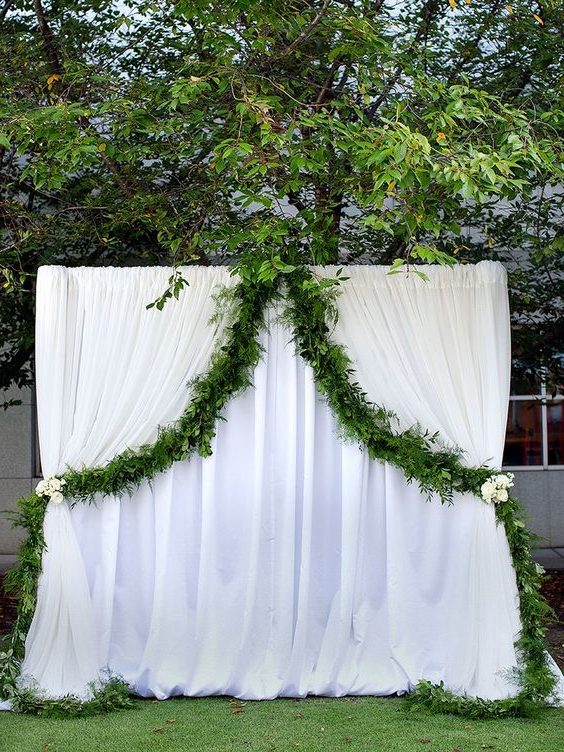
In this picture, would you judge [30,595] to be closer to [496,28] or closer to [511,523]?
[511,523]

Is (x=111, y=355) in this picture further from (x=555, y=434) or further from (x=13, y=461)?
(x=555, y=434)

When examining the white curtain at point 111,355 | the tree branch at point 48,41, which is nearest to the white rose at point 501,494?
the white curtain at point 111,355

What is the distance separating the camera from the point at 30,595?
5.28 metres

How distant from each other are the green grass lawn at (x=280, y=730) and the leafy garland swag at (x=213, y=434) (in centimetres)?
21

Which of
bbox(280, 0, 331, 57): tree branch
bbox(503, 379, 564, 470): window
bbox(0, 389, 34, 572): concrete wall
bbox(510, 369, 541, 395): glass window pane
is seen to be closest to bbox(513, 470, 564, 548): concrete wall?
bbox(503, 379, 564, 470): window

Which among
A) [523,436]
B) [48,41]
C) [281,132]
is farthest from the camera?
[523,436]

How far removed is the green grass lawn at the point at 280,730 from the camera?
4641 mm

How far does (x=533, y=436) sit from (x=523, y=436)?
124 millimetres

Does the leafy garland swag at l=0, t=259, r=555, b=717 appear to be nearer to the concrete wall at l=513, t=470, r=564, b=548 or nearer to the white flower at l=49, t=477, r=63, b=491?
the white flower at l=49, t=477, r=63, b=491

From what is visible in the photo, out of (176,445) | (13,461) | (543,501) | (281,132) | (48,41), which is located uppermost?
(48,41)

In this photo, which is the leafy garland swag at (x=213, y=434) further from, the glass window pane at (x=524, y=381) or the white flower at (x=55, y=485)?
the glass window pane at (x=524, y=381)

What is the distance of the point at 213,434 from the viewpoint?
5410mm

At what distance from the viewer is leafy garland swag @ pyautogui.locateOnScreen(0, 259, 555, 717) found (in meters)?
5.26

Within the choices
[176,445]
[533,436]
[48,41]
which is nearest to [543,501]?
[533,436]
